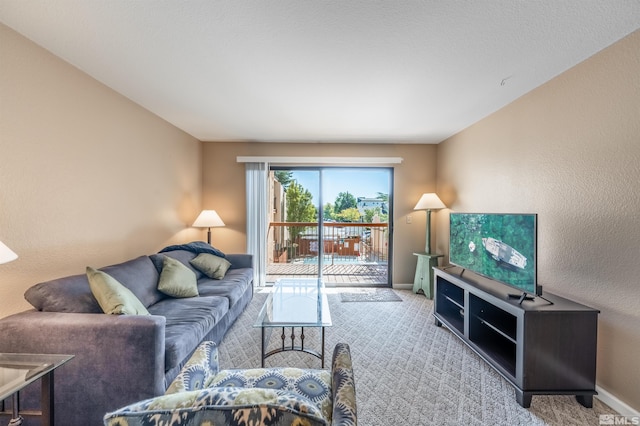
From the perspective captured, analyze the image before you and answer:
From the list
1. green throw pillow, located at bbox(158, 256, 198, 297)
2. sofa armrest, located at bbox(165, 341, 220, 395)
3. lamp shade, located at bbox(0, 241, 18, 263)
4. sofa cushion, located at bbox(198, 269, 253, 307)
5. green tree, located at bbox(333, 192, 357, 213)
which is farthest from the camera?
green tree, located at bbox(333, 192, 357, 213)

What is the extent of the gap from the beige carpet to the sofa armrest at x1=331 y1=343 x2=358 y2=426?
0.68 meters

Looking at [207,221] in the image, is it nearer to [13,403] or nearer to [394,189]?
[13,403]

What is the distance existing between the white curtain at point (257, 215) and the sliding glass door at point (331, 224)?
0.28m

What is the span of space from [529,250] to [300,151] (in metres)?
3.23

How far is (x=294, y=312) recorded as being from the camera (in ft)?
7.62

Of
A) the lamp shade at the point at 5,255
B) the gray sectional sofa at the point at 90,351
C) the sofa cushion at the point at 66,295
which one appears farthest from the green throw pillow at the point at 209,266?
the lamp shade at the point at 5,255

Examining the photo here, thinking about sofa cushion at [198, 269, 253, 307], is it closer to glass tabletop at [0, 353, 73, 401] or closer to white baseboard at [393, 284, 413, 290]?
glass tabletop at [0, 353, 73, 401]

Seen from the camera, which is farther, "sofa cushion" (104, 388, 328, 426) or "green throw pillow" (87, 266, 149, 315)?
"green throw pillow" (87, 266, 149, 315)

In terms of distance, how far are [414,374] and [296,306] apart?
1.12 m

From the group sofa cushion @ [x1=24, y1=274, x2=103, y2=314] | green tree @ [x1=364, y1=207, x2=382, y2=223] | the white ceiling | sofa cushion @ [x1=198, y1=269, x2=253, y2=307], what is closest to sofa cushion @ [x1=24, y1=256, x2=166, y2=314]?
sofa cushion @ [x1=24, y1=274, x2=103, y2=314]

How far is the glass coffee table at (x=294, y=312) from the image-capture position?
206 centimetres

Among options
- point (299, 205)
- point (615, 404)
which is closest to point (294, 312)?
point (615, 404)

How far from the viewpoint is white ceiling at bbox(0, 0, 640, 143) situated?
1475 mm

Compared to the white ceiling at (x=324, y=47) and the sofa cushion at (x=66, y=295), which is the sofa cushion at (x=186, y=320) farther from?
the white ceiling at (x=324, y=47)
